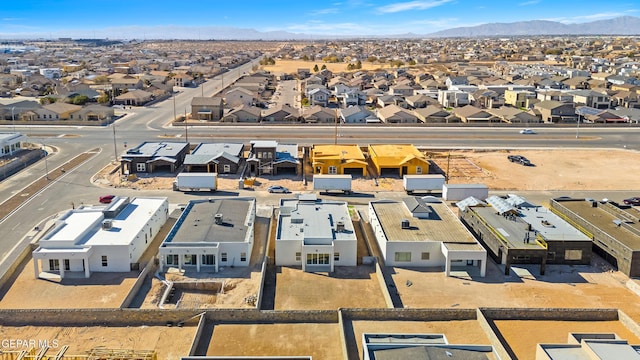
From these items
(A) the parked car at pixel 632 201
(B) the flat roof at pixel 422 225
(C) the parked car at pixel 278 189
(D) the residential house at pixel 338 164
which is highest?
(D) the residential house at pixel 338 164

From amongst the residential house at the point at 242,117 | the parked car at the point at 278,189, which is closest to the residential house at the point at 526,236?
the parked car at the point at 278,189

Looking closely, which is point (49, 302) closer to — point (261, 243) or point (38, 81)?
point (261, 243)

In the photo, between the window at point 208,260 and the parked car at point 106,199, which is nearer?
the window at point 208,260

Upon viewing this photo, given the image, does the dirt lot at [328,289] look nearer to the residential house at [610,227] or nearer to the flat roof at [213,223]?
the flat roof at [213,223]

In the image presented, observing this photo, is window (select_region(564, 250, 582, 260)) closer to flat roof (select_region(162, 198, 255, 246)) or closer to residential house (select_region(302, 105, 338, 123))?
flat roof (select_region(162, 198, 255, 246))

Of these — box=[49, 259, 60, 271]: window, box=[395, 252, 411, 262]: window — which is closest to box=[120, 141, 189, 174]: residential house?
box=[49, 259, 60, 271]: window

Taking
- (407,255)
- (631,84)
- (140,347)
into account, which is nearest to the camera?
(140,347)

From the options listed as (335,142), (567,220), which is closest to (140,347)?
(567,220)

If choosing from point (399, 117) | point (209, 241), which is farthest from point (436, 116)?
point (209, 241)
